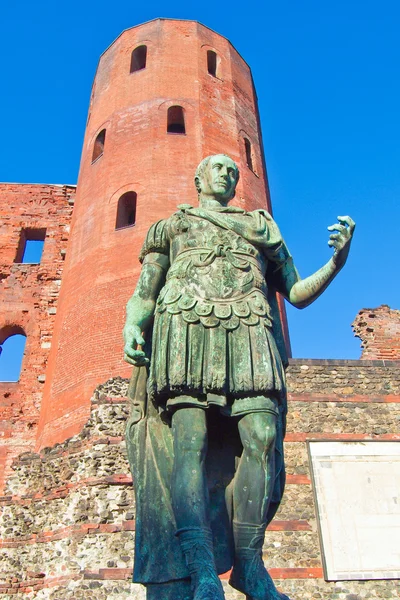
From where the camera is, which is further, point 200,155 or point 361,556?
point 200,155

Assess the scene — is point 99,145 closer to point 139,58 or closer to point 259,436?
point 139,58

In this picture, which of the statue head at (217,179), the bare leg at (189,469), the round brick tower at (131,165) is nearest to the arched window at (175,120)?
the round brick tower at (131,165)

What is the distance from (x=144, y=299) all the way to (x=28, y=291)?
14.6 metres

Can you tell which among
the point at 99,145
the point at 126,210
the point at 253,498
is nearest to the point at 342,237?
the point at 253,498

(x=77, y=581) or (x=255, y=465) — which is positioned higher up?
(x=77, y=581)

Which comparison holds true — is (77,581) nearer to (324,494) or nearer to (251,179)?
(324,494)

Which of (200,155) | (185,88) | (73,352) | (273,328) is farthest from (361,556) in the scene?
(185,88)

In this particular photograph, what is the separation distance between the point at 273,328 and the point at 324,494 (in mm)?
7943

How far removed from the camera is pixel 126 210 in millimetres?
15414

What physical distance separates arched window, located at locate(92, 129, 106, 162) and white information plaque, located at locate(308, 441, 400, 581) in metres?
10.1

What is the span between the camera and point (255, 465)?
8.82 feet

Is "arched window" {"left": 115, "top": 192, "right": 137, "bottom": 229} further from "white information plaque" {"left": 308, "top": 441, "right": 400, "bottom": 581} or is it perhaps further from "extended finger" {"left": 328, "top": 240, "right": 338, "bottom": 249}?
"extended finger" {"left": 328, "top": 240, "right": 338, "bottom": 249}

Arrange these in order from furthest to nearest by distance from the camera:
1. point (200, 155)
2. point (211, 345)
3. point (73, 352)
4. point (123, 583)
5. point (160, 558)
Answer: point (200, 155) → point (73, 352) → point (123, 583) → point (211, 345) → point (160, 558)

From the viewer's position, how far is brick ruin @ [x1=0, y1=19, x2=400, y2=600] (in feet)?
32.3
